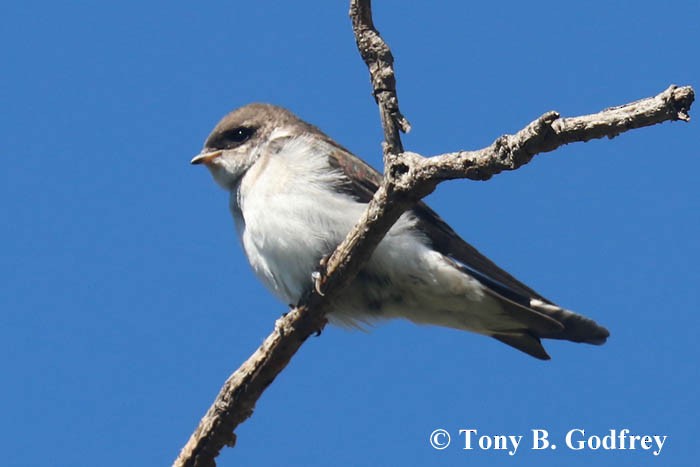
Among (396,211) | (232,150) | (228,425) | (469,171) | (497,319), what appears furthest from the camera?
(232,150)

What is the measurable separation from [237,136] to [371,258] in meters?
2.02

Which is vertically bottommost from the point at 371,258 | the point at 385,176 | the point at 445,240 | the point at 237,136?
the point at 385,176

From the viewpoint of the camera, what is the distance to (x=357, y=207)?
24.5 ft

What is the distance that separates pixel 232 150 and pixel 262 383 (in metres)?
2.61

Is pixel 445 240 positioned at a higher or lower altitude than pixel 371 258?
higher

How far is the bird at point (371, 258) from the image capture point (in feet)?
23.9

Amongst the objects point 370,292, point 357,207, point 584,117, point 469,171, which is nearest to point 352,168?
point 357,207

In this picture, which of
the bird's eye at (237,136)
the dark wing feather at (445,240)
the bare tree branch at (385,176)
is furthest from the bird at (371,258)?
the bare tree branch at (385,176)

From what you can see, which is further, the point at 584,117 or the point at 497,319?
the point at 497,319

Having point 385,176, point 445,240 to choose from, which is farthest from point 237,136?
point 385,176

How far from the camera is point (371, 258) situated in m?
7.17

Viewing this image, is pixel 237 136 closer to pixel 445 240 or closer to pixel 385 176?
pixel 445 240

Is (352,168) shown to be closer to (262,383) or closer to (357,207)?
(357,207)

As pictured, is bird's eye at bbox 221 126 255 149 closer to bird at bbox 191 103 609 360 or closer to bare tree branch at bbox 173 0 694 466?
bird at bbox 191 103 609 360
